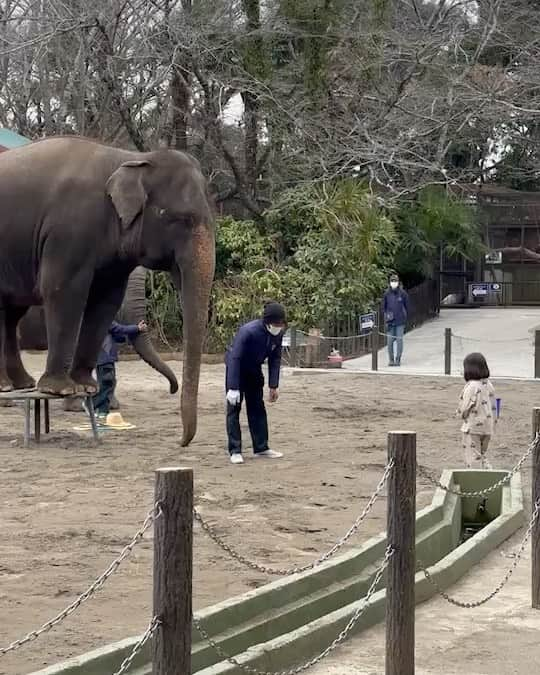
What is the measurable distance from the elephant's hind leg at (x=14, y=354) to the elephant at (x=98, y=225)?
57cm

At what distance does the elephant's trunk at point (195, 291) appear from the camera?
8547mm

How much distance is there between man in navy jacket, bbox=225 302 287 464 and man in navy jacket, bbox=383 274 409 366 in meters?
10.4

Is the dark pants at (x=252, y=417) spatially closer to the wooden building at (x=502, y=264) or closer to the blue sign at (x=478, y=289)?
the wooden building at (x=502, y=264)

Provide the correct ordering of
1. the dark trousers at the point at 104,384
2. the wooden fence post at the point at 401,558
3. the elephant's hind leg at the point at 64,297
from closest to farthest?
the wooden fence post at the point at 401,558, the elephant's hind leg at the point at 64,297, the dark trousers at the point at 104,384

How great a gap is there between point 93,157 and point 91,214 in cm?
46

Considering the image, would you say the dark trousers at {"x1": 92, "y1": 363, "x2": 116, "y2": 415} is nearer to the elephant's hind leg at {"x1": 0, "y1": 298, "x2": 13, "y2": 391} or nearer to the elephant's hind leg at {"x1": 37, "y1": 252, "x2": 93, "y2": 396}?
the elephant's hind leg at {"x1": 0, "y1": 298, "x2": 13, "y2": 391}

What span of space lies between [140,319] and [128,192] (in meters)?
→ 4.78

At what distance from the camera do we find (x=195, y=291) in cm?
859

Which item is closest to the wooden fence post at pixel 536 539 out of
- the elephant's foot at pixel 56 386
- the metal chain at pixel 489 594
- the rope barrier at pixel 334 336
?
the metal chain at pixel 489 594

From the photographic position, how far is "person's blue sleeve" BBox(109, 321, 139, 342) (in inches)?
482

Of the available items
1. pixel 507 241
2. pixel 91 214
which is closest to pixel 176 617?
pixel 91 214

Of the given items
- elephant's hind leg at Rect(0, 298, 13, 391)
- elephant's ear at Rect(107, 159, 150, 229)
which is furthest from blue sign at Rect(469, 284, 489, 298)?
elephant's ear at Rect(107, 159, 150, 229)

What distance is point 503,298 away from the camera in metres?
35.4

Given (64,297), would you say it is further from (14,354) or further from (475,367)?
(475,367)
